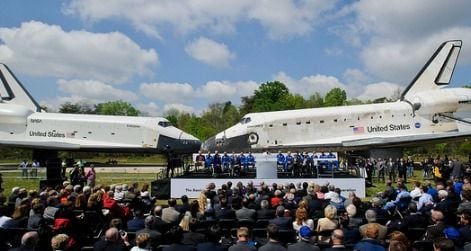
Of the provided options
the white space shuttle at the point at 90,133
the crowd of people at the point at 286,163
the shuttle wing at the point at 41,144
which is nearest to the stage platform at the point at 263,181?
the crowd of people at the point at 286,163

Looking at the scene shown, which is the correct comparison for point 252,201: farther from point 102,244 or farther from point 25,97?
point 25,97

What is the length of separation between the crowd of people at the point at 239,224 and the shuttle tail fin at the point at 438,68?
26073 mm

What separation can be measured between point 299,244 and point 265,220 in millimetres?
3044

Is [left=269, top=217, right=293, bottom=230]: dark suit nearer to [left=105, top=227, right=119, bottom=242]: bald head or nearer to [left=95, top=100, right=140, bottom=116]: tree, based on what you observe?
[left=105, top=227, right=119, bottom=242]: bald head

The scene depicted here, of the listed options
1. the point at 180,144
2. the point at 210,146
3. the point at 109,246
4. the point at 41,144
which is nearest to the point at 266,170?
the point at 210,146

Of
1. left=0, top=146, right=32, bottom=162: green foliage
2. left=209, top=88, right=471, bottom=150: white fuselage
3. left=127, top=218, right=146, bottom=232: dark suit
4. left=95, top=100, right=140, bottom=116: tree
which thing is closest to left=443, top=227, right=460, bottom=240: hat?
left=127, top=218, right=146, bottom=232: dark suit

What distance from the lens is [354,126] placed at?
33000mm

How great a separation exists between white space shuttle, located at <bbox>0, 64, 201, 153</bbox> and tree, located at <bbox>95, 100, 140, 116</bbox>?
228 ft

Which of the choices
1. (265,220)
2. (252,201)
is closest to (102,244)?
(265,220)

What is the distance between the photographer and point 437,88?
1425 inches

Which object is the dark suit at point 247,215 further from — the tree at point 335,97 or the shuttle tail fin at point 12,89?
the tree at point 335,97

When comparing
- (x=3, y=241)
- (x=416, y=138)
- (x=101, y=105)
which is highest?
(x=101, y=105)

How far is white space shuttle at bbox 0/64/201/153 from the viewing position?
121 ft

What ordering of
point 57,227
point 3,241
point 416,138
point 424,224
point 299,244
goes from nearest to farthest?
point 299,244 < point 3,241 < point 57,227 < point 424,224 < point 416,138
